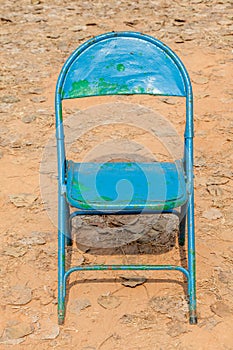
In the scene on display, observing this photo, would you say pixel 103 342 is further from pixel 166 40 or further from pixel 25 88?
pixel 166 40

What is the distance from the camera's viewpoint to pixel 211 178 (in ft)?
14.4

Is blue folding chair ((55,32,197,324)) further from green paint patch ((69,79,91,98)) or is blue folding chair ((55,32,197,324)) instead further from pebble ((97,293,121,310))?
pebble ((97,293,121,310))

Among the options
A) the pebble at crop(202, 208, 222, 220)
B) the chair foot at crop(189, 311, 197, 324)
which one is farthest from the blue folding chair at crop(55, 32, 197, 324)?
the pebble at crop(202, 208, 222, 220)

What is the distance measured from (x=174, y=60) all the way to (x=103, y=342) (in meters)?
1.48

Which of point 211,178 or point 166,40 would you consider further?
point 166,40

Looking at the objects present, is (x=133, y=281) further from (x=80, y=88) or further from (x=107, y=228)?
(x=80, y=88)

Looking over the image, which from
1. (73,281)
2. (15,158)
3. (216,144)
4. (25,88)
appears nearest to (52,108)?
(25,88)

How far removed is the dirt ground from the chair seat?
58 centimetres

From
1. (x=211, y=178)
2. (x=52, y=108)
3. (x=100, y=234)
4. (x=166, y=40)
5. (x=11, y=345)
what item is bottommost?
(x=11, y=345)

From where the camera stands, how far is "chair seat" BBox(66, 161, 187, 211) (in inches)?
117

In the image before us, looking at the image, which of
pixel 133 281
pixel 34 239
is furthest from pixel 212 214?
pixel 34 239

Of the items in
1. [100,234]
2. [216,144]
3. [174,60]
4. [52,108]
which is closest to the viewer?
[174,60]

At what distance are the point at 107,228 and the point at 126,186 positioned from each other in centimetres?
80

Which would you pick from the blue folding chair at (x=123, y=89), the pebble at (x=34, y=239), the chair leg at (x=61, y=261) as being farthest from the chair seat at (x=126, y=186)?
the pebble at (x=34, y=239)
